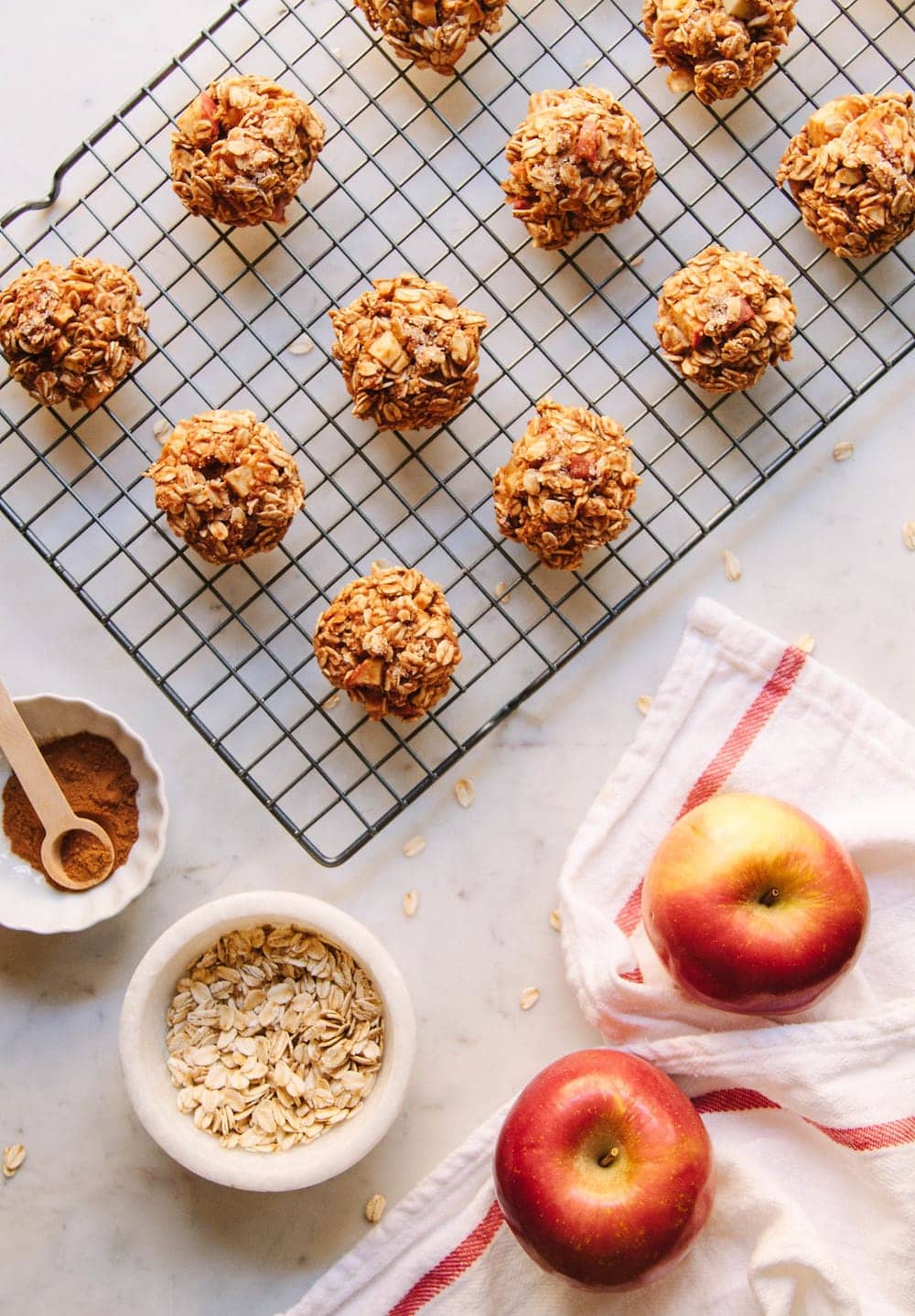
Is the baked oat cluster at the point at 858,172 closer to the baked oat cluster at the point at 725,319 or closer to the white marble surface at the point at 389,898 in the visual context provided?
the baked oat cluster at the point at 725,319

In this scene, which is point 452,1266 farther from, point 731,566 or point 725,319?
point 725,319

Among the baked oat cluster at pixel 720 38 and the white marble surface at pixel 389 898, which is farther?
the white marble surface at pixel 389 898

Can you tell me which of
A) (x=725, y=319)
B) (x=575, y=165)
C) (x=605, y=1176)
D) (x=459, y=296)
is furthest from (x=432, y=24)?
(x=605, y=1176)

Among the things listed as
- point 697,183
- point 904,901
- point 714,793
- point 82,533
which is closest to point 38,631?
point 82,533

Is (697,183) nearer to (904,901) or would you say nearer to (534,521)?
(534,521)

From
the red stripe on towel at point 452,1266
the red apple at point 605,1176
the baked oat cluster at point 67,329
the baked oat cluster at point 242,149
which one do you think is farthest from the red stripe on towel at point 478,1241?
the baked oat cluster at point 242,149

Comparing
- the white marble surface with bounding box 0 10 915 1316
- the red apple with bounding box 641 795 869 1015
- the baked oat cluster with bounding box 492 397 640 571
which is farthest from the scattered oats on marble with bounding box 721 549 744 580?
the red apple with bounding box 641 795 869 1015
